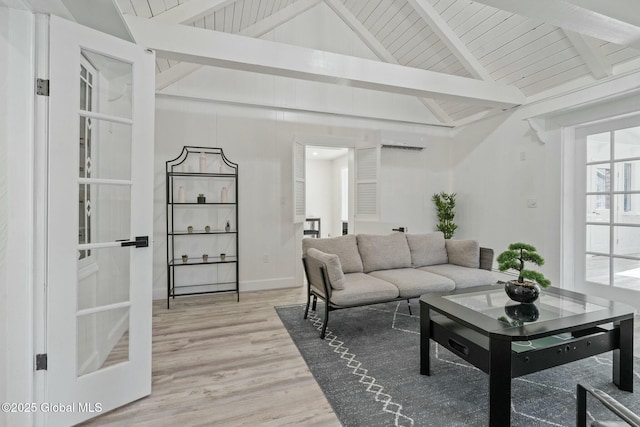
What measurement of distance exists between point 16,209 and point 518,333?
2.64 m

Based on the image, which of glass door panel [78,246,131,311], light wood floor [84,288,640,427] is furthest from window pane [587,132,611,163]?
glass door panel [78,246,131,311]

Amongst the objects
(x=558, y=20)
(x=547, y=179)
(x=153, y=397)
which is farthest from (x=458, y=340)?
(x=547, y=179)

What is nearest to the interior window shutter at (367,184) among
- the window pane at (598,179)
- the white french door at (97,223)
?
the window pane at (598,179)

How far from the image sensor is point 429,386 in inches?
78.4

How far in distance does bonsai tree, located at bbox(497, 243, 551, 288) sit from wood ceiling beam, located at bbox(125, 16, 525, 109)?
2.18m

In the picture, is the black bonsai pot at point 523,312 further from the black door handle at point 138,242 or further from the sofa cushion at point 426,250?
the black door handle at point 138,242

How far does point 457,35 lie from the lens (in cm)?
394

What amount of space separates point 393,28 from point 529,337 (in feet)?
13.9

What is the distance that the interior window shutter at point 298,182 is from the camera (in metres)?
4.24

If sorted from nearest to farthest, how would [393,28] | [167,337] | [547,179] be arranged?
1. [167,337]
2. [547,179]
3. [393,28]

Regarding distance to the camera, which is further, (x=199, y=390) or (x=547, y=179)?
(x=547, y=179)

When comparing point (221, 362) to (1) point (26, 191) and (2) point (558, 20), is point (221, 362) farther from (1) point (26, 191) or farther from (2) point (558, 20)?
(2) point (558, 20)

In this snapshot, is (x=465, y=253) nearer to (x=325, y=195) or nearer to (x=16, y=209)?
(x=16, y=209)

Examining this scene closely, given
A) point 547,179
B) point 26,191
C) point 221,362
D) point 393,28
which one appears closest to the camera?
point 26,191
